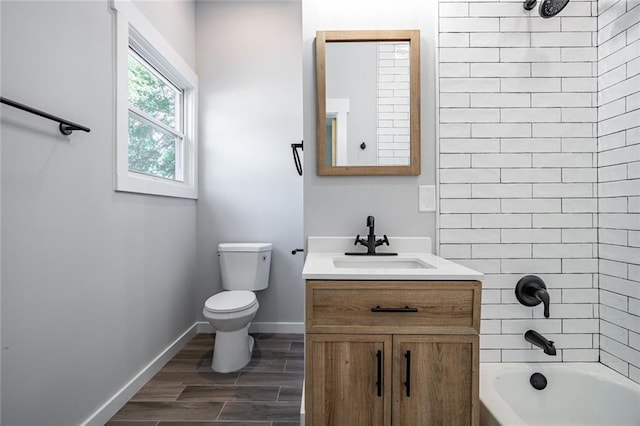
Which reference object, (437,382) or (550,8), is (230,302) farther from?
(550,8)

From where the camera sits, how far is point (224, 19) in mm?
2576

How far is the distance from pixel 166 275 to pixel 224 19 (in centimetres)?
215

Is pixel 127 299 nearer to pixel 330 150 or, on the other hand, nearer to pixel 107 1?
pixel 330 150

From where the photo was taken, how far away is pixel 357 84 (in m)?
1.55

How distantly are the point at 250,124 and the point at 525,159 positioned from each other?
200cm

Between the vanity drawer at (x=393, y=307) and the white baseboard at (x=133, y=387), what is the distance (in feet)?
4.06

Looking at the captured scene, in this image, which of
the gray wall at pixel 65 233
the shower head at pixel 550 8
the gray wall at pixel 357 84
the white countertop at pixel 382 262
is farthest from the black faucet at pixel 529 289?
the gray wall at pixel 65 233

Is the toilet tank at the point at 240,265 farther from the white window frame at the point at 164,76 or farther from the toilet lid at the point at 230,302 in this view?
the white window frame at the point at 164,76

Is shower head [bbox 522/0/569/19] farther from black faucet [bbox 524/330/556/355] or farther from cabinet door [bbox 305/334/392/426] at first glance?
cabinet door [bbox 305/334/392/426]

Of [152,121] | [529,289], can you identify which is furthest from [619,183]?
[152,121]

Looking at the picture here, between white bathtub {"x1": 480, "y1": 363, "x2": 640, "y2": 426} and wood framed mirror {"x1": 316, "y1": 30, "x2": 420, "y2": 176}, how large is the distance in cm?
106

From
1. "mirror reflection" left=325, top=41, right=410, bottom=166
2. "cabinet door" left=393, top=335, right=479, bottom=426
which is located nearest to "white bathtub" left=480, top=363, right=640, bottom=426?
"cabinet door" left=393, top=335, right=479, bottom=426

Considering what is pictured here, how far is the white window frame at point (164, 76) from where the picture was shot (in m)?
1.65

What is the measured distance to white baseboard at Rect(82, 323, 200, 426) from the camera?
1474 millimetres
